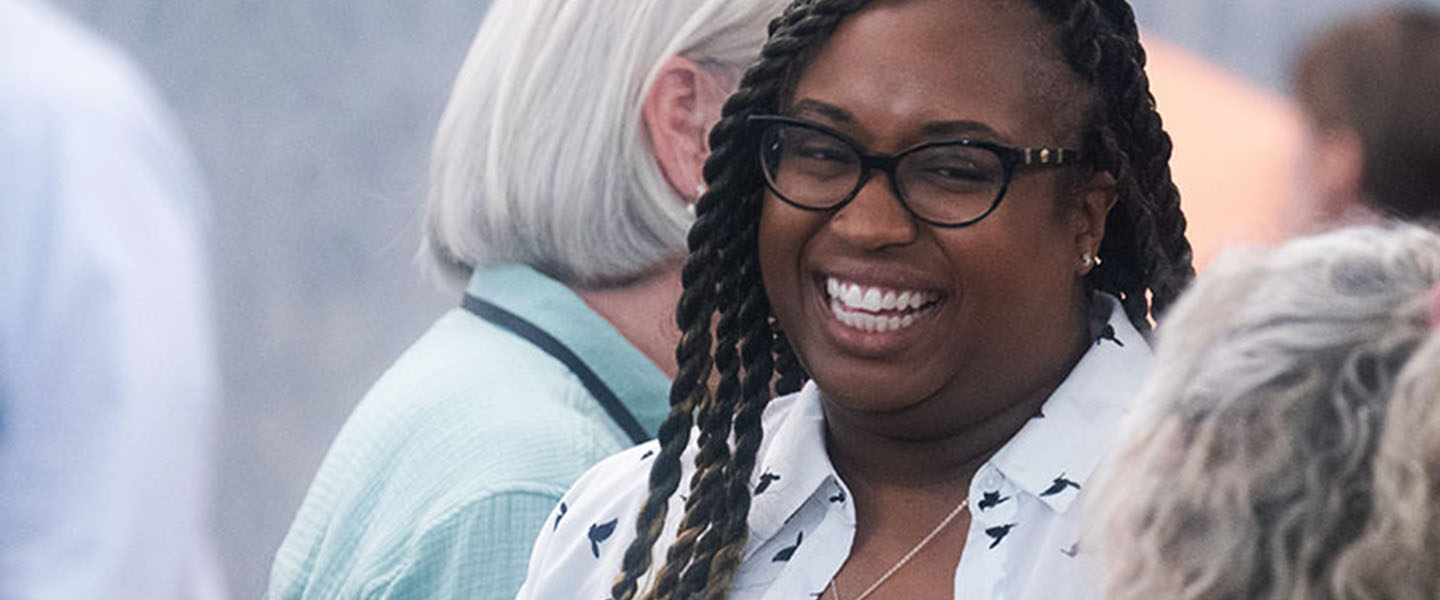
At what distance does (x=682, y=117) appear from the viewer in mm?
2729

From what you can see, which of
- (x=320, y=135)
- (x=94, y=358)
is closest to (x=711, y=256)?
(x=94, y=358)

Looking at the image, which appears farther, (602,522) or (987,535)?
(602,522)

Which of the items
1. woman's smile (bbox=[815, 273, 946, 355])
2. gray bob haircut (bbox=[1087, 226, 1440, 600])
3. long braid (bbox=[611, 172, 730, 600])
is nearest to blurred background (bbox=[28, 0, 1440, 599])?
long braid (bbox=[611, 172, 730, 600])

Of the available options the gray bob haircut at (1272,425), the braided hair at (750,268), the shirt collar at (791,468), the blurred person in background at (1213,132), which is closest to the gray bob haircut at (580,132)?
the braided hair at (750,268)

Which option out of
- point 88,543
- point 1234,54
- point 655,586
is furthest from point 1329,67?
point 88,543

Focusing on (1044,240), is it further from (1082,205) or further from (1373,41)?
(1373,41)

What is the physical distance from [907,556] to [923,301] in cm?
24

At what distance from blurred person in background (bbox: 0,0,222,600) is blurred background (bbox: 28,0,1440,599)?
4.42 feet

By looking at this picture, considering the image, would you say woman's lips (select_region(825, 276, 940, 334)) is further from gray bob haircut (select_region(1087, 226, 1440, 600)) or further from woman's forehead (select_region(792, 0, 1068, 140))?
gray bob haircut (select_region(1087, 226, 1440, 600))

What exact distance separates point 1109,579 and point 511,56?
157cm

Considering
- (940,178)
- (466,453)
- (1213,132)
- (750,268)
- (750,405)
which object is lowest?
(1213,132)

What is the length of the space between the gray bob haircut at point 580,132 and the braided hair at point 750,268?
448 millimetres

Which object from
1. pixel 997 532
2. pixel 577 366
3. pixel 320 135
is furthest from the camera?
pixel 320 135

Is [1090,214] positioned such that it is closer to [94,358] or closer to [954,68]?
[954,68]
